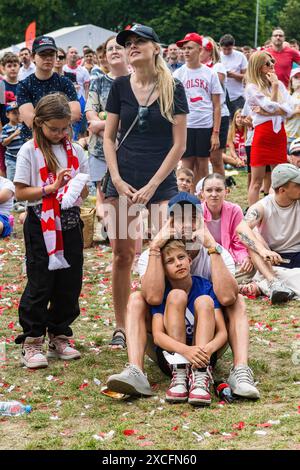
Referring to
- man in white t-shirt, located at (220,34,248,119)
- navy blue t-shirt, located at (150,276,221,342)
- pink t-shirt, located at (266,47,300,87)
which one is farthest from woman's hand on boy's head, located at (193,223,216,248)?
pink t-shirt, located at (266,47,300,87)

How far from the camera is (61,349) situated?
243 inches

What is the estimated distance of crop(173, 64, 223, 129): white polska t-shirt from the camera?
10844 millimetres

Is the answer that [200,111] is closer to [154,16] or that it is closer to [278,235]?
[278,235]

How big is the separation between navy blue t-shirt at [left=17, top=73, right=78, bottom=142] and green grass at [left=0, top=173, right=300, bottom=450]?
190 centimetres

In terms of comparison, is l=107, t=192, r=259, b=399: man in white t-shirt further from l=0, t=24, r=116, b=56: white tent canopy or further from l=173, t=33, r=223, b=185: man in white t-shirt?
l=0, t=24, r=116, b=56: white tent canopy

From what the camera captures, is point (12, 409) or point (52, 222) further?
point (52, 222)

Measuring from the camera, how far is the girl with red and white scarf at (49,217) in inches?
228

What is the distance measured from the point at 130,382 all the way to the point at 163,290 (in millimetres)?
630

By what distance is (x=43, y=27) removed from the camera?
5553cm

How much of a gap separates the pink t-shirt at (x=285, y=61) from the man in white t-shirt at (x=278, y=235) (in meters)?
8.67

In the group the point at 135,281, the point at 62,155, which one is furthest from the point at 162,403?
the point at 135,281

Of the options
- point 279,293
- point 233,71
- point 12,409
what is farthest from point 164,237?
point 233,71

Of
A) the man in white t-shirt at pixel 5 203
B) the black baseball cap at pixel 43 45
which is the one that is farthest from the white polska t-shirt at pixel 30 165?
the black baseball cap at pixel 43 45

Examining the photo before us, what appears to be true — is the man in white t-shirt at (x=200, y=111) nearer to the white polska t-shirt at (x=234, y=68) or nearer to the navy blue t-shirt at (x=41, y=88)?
the navy blue t-shirt at (x=41, y=88)
